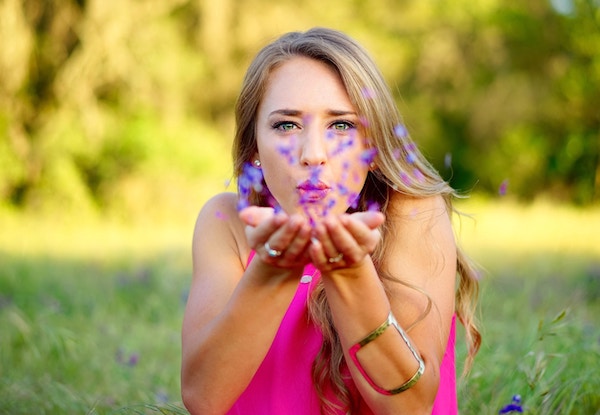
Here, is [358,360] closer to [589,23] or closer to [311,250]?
[311,250]

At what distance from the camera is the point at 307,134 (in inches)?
71.4

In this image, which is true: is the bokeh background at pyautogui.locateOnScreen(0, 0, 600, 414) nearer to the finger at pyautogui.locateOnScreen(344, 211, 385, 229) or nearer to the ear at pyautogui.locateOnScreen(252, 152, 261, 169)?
the ear at pyautogui.locateOnScreen(252, 152, 261, 169)

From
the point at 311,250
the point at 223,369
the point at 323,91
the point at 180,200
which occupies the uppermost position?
A: the point at 323,91

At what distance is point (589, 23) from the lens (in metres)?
17.2

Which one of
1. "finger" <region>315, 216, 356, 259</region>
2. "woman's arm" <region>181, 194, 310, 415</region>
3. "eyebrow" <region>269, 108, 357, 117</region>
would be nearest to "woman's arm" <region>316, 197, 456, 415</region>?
"finger" <region>315, 216, 356, 259</region>

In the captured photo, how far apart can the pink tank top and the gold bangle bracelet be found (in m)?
0.25

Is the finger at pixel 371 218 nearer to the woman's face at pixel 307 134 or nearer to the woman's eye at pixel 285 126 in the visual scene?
the woman's face at pixel 307 134

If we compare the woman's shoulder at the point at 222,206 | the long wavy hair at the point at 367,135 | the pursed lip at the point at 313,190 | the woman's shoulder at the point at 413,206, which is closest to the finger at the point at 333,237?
the pursed lip at the point at 313,190

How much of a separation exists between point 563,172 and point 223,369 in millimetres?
18965

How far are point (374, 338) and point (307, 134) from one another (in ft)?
1.82

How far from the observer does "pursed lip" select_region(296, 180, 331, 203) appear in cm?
166

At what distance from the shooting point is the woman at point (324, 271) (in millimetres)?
1595

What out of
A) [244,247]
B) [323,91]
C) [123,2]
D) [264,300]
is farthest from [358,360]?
[123,2]

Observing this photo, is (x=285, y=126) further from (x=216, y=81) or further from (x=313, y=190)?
(x=216, y=81)
